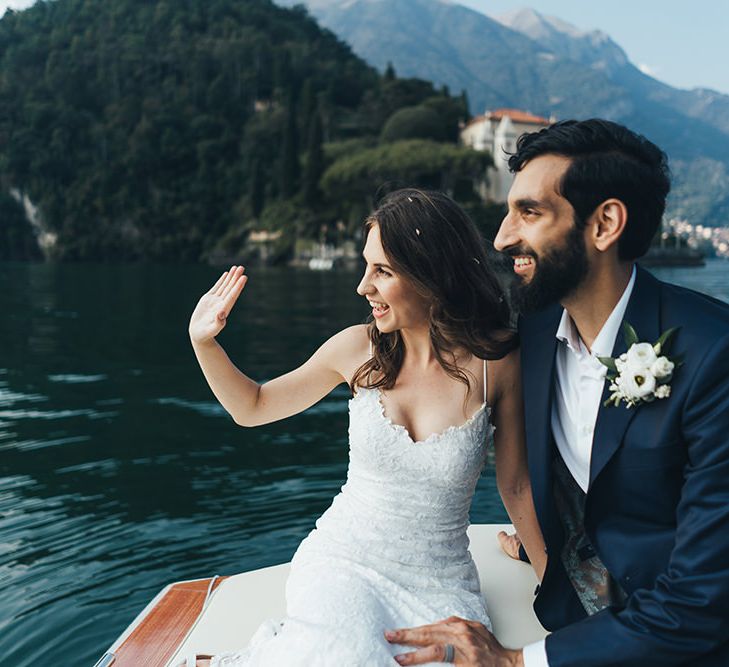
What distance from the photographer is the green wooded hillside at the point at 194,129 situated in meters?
57.6

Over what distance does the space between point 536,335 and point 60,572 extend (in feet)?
10.5

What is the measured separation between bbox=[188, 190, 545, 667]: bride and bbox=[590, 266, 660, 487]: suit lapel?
432mm

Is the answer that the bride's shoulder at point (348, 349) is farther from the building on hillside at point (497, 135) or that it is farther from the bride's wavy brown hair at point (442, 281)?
the building on hillside at point (497, 135)

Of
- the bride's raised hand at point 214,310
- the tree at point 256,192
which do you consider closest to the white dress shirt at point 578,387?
the bride's raised hand at point 214,310

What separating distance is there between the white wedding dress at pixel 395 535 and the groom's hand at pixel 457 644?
79 millimetres

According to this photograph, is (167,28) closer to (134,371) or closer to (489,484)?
(134,371)

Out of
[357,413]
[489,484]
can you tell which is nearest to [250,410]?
[357,413]

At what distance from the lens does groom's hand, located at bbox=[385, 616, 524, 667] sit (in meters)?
1.74

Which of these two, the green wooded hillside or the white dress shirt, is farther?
the green wooded hillside

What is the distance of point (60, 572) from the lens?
4102mm

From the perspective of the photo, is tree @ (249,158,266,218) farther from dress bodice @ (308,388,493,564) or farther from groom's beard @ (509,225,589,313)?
groom's beard @ (509,225,589,313)

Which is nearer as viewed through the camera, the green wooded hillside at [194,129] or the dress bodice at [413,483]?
the dress bodice at [413,483]

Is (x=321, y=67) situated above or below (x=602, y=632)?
above

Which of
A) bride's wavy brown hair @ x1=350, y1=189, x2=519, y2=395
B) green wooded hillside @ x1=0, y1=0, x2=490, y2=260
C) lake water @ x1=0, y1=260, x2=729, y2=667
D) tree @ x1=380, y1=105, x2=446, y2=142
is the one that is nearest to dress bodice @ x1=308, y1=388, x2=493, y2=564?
bride's wavy brown hair @ x1=350, y1=189, x2=519, y2=395
